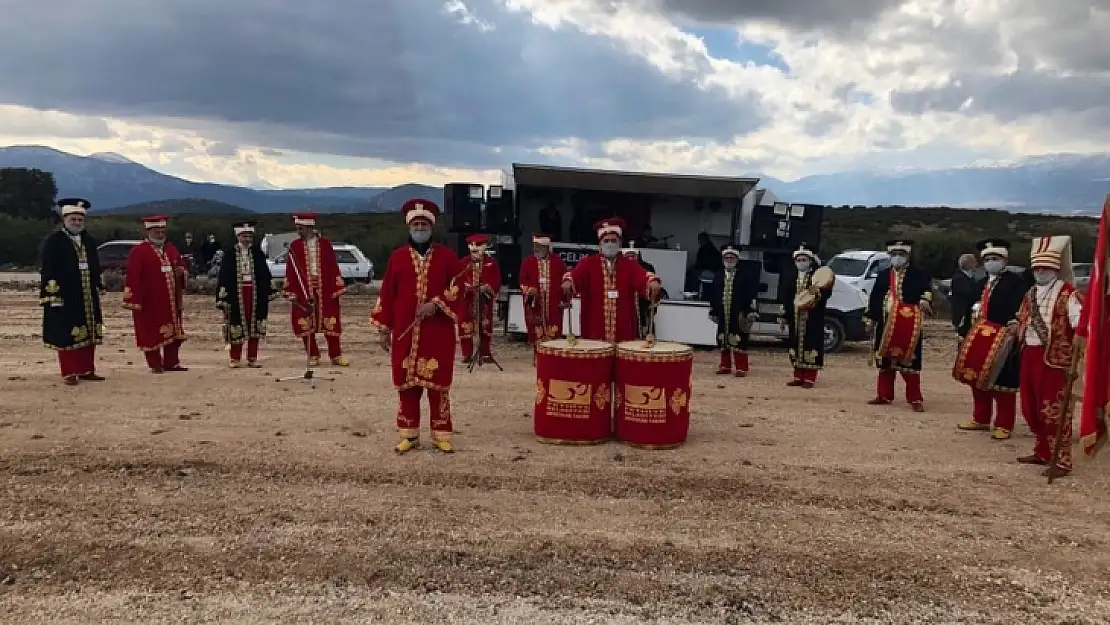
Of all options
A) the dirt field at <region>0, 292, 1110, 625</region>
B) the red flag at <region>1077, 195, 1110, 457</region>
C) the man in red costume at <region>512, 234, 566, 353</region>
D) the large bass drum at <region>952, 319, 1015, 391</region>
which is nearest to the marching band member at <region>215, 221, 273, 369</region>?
the dirt field at <region>0, 292, 1110, 625</region>

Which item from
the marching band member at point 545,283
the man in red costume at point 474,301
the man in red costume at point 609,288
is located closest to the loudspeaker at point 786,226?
the marching band member at point 545,283

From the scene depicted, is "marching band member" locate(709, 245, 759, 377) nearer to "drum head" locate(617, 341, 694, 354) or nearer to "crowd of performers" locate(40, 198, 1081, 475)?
"crowd of performers" locate(40, 198, 1081, 475)

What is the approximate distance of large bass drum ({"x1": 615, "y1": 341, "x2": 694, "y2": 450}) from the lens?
22.0ft

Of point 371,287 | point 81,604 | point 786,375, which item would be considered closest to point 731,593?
point 81,604

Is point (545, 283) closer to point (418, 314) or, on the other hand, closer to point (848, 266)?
point (418, 314)

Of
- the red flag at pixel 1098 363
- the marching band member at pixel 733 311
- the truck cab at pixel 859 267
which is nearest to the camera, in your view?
the red flag at pixel 1098 363

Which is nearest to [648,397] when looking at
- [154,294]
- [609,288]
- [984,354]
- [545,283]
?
[609,288]

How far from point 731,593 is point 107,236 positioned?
39.1 metres

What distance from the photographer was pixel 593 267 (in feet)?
25.0

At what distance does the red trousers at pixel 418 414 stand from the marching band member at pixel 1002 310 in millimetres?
4894

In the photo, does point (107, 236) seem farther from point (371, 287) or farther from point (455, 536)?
point (455, 536)

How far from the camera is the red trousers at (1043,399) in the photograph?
6.57 metres

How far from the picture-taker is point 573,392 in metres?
6.79

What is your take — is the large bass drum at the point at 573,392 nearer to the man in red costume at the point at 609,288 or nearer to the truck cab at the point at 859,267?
the man in red costume at the point at 609,288
